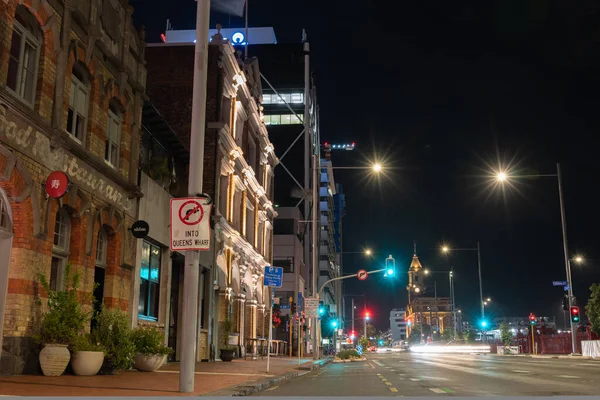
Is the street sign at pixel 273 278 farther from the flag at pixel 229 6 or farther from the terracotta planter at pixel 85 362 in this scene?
the flag at pixel 229 6

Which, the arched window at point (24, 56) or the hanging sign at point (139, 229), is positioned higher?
the arched window at point (24, 56)

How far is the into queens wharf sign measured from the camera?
13.3m

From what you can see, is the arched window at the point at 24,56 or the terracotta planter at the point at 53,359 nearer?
the terracotta planter at the point at 53,359

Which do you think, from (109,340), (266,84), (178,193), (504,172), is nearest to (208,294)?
(178,193)

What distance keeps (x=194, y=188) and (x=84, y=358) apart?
5527 mm

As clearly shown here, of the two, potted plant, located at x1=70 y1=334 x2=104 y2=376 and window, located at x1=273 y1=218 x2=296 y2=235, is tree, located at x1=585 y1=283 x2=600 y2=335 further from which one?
potted plant, located at x1=70 y1=334 x2=104 y2=376

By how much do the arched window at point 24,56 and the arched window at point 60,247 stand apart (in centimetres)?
335

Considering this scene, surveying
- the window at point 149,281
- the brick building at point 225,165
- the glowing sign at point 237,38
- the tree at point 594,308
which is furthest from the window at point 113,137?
the glowing sign at point 237,38

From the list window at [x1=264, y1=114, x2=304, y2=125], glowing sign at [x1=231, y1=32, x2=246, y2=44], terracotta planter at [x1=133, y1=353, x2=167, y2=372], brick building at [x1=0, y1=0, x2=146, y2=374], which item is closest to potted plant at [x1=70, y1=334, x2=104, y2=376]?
brick building at [x1=0, y1=0, x2=146, y2=374]

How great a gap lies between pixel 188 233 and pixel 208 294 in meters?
19.0

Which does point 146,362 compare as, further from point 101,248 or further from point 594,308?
point 594,308

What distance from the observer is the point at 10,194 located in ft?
45.0

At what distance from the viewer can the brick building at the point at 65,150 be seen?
1356cm

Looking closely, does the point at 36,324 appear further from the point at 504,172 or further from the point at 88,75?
the point at 504,172
